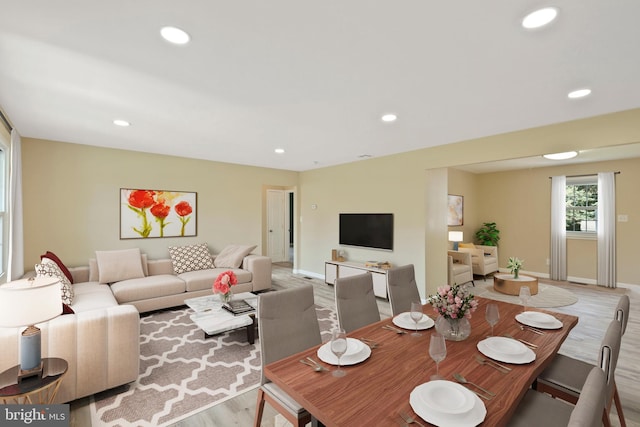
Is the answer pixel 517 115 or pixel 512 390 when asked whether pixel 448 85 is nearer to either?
pixel 517 115

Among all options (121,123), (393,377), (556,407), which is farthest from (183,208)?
(556,407)

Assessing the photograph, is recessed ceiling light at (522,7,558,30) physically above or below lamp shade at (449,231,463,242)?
above

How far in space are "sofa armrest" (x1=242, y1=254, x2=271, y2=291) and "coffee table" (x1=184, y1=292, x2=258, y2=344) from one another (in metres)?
1.43

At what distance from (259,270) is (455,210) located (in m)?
4.65

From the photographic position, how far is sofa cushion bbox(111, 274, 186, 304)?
3.74 m

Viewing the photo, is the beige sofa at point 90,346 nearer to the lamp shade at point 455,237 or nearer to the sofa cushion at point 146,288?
the sofa cushion at point 146,288

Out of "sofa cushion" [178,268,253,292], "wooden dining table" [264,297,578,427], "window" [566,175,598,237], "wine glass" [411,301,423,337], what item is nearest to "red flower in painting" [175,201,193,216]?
"sofa cushion" [178,268,253,292]

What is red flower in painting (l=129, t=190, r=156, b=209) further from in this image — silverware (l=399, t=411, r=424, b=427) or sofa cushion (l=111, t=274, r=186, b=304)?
silverware (l=399, t=411, r=424, b=427)

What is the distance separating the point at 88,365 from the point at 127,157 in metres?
3.50

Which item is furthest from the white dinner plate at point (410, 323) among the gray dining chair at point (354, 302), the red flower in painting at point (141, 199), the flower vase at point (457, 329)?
the red flower in painting at point (141, 199)

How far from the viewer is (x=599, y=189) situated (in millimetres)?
5613

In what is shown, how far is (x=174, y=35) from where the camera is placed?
Result: 5.36ft

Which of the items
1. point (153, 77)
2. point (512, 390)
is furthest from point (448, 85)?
point (153, 77)

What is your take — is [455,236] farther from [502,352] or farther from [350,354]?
[350,354]
